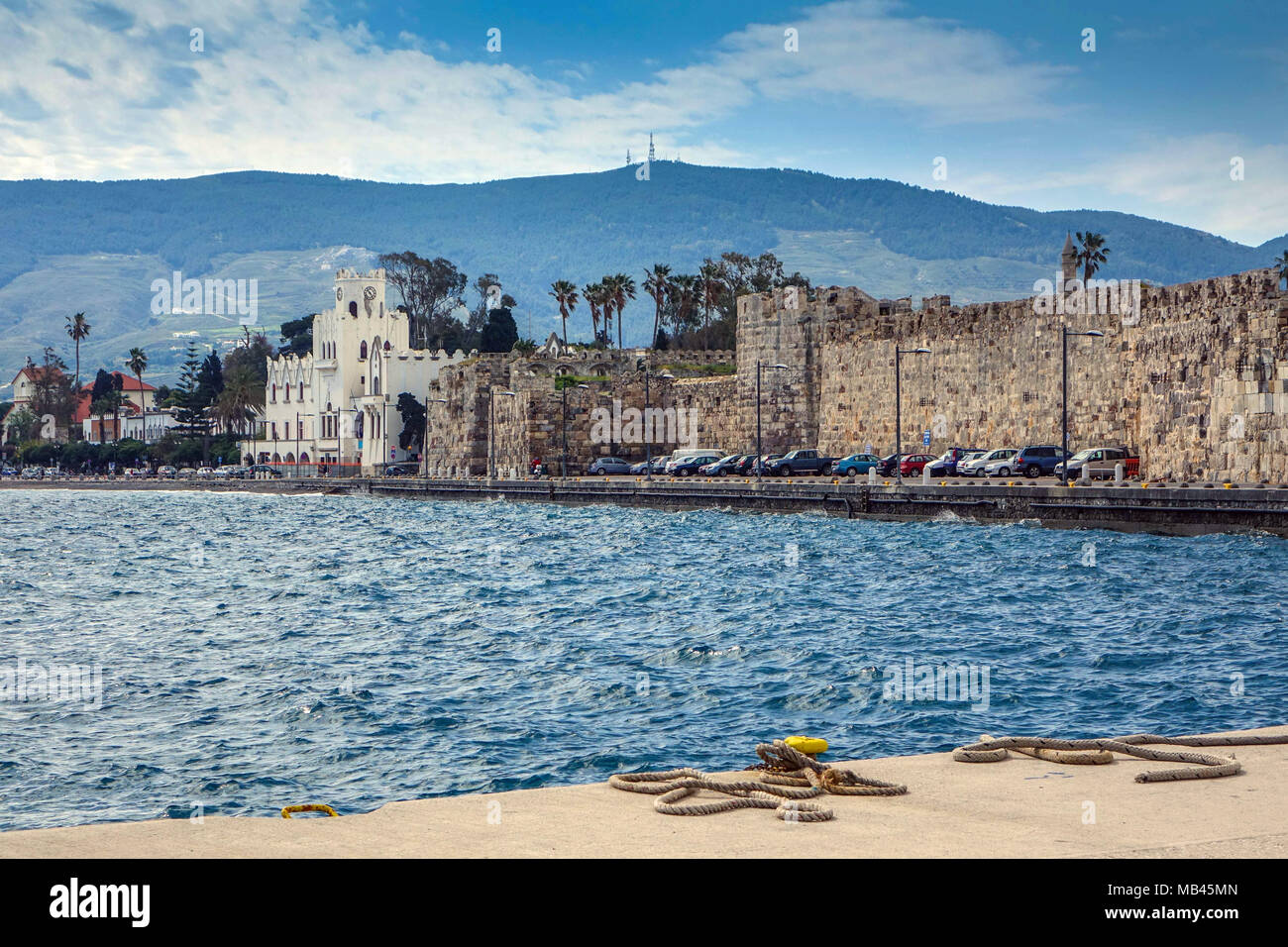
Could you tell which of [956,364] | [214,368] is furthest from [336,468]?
[956,364]

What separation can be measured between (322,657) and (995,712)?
965 centimetres

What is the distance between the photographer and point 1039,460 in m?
47.9

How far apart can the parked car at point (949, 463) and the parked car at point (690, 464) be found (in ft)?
54.0

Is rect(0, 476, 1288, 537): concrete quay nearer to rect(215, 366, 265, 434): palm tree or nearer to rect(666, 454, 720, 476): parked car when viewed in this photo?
rect(666, 454, 720, 476): parked car

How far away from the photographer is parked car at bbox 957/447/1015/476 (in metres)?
49.2

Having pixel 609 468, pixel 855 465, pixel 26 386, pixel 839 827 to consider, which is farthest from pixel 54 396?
pixel 839 827

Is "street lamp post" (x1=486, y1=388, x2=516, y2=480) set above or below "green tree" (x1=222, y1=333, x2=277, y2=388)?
below

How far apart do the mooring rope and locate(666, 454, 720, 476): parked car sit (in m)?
58.9

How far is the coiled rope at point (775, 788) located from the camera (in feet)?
24.8

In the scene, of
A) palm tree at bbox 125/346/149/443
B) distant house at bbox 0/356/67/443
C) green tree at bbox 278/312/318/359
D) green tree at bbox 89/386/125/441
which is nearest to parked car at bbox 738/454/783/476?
palm tree at bbox 125/346/149/443

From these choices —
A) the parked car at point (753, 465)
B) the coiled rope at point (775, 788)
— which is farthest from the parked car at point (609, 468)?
the coiled rope at point (775, 788)

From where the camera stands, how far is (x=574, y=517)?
5775 cm

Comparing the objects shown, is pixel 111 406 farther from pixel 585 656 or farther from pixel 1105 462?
pixel 585 656

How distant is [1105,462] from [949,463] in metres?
8.24
